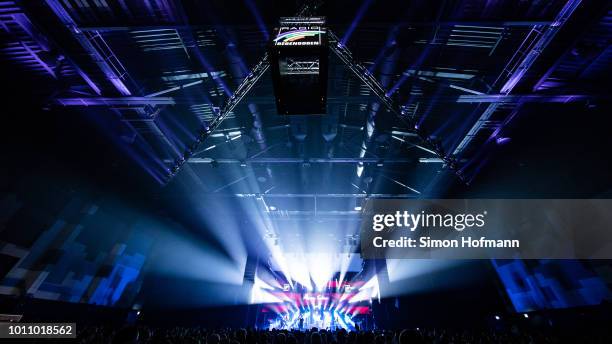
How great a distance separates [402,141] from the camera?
8.48 meters

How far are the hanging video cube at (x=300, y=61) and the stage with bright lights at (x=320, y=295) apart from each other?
1538cm

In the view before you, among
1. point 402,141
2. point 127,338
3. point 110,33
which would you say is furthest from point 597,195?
point 110,33

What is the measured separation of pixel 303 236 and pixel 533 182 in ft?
Result: 38.9

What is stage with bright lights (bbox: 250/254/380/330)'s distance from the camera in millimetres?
18328

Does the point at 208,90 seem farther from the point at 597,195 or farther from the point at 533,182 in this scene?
the point at 597,195

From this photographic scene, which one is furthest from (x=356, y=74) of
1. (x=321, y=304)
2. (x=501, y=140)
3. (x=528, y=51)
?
(x=321, y=304)

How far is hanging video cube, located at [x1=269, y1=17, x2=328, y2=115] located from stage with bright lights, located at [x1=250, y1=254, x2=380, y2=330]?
1538 centimetres

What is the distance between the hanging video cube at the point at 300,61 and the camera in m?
4.08

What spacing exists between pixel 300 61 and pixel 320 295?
19527 millimetres

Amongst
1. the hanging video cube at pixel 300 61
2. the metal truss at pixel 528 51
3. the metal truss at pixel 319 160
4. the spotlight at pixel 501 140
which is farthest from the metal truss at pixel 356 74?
the metal truss at pixel 528 51

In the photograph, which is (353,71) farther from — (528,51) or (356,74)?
(528,51)

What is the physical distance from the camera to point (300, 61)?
4359 mm

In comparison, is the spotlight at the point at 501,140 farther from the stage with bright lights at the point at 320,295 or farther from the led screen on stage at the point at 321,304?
the led screen on stage at the point at 321,304

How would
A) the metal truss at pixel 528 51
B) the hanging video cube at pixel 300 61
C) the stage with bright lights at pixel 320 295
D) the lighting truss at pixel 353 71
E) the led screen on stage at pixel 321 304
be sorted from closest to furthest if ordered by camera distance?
the hanging video cube at pixel 300 61 → the metal truss at pixel 528 51 → the lighting truss at pixel 353 71 → the stage with bright lights at pixel 320 295 → the led screen on stage at pixel 321 304
